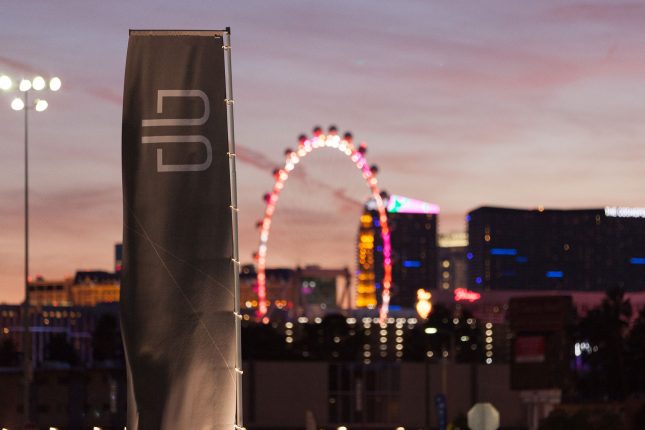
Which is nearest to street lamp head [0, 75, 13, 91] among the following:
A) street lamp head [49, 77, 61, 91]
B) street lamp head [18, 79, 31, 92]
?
street lamp head [18, 79, 31, 92]

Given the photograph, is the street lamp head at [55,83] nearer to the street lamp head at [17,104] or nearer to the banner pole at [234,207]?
the street lamp head at [17,104]

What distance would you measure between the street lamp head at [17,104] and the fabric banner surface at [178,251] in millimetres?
33079

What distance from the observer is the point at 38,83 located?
158ft

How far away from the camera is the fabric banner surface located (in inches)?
664

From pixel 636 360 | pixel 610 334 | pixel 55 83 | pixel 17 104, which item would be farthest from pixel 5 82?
pixel 636 360

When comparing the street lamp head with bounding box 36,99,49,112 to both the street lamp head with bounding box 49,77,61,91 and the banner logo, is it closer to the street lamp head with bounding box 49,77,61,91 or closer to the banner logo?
the street lamp head with bounding box 49,77,61,91

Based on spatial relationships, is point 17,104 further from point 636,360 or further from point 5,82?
point 636,360

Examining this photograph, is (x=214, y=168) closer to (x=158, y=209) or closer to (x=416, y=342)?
(x=158, y=209)

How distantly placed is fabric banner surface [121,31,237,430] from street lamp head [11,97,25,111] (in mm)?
33079

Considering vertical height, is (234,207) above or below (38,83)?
below

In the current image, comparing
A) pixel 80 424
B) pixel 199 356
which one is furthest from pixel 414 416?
pixel 199 356

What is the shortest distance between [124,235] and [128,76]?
182cm

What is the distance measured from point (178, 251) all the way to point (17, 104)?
3353 cm

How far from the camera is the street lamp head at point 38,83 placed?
4808cm
